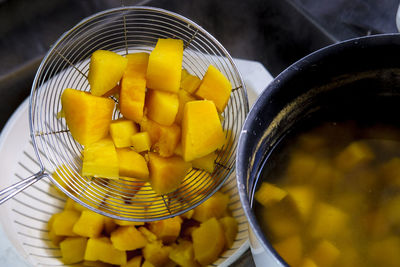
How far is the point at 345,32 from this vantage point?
1185 mm

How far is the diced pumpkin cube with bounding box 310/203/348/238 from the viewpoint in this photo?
21.7 inches

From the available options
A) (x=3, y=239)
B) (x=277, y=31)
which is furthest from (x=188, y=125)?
(x=277, y=31)

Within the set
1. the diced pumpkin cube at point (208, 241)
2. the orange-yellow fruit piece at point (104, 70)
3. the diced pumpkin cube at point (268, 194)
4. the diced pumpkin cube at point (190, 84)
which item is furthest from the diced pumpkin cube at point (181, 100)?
the diced pumpkin cube at point (268, 194)

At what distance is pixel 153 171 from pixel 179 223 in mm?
192

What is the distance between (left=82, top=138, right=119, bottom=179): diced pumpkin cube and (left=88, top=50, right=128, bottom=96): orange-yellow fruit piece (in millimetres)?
111

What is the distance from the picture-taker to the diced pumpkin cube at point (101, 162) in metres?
0.81

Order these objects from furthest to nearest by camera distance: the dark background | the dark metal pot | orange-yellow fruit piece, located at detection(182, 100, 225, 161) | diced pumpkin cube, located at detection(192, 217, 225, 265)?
the dark background → diced pumpkin cube, located at detection(192, 217, 225, 265) → orange-yellow fruit piece, located at detection(182, 100, 225, 161) → the dark metal pot

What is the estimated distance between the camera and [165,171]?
2.79 ft

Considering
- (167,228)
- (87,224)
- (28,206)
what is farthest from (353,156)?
(28,206)

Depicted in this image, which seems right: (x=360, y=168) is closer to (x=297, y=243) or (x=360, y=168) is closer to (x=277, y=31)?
(x=297, y=243)

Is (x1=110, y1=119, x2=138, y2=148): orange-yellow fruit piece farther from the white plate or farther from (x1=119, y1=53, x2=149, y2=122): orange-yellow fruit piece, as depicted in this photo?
the white plate

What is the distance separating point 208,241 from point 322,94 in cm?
45

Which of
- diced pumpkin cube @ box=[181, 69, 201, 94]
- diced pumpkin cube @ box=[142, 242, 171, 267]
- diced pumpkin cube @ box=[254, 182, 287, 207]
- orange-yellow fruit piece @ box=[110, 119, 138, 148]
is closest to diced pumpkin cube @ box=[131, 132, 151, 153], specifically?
orange-yellow fruit piece @ box=[110, 119, 138, 148]

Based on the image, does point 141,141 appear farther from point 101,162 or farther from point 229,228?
point 229,228
